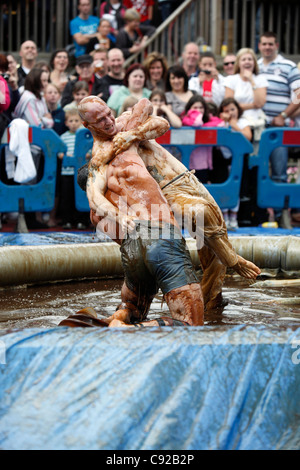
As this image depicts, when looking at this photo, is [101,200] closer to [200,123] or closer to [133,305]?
[133,305]

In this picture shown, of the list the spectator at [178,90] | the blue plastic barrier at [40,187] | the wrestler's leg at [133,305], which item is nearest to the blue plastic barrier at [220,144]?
the spectator at [178,90]

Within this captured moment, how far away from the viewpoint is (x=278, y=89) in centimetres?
854

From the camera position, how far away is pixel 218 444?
2.62m

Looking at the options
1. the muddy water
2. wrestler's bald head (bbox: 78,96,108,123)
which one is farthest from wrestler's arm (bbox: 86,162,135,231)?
the muddy water

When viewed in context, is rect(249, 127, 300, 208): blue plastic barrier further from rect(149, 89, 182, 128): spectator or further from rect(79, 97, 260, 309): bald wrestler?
rect(79, 97, 260, 309): bald wrestler

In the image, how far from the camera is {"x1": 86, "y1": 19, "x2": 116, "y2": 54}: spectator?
9.89 m

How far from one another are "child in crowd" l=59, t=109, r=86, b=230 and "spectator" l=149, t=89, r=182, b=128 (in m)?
0.82

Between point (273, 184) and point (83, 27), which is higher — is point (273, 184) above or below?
below

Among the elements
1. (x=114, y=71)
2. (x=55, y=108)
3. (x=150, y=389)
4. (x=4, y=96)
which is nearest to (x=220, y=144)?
(x=114, y=71)

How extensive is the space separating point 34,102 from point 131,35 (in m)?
3.44

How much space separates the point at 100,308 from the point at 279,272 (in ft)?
6.61

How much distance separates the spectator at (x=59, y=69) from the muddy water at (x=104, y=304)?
384 centimetres
